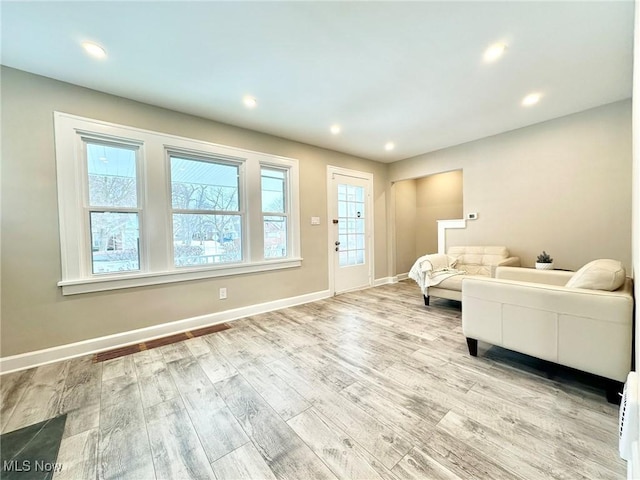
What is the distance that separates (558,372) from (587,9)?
8.42 feet

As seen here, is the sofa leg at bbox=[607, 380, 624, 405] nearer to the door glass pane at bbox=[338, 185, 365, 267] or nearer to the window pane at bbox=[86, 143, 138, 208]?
the door glass pane at bbox=[338, 185, 365, 267]

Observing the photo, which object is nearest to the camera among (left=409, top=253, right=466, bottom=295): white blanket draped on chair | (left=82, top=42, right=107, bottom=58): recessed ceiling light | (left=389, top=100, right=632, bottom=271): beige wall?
(left=82, top=42, right=107, bottom=58): recessed ceiling light

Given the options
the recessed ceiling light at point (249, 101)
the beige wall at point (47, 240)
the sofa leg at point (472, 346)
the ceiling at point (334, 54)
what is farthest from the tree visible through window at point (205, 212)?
the sofa leg at point (472, 346)

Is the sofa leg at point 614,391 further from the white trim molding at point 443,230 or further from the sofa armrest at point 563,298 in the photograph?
the white trim molding at point 443,230

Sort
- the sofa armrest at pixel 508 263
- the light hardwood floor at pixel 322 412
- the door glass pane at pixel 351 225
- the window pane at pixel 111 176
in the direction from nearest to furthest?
the light hardwood floor at pixel 322 412, the window pane at pixel 111 176, the sofa armrest at pixel 508 263, the door glass pane at pixel 351 225

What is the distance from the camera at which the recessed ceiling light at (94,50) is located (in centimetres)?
182

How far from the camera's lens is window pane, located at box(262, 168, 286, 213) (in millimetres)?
3564

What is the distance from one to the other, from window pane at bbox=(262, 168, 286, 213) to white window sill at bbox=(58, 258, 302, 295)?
0.82 metres

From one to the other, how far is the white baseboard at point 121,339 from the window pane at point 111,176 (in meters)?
1.35

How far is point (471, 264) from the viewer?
3766 mm

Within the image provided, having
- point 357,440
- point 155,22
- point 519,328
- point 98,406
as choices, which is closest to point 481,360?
point 519,328

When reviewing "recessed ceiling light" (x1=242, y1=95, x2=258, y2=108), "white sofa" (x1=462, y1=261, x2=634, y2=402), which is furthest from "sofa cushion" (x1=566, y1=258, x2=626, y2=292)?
"recessed ceiling light" (x1=242, y1=95, x2=258, y2=108)

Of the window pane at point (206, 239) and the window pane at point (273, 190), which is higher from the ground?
the window pane at point (273, 190)

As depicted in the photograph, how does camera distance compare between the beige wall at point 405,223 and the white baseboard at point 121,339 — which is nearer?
the white baseboard at point 121,339
